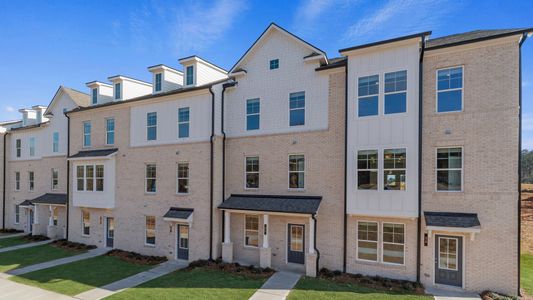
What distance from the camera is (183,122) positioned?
59.6 ft

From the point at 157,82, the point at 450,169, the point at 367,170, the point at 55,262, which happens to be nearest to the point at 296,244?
the point at 367,170

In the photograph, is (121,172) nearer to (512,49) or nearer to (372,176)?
(372,176)

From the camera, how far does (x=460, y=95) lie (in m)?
12.6

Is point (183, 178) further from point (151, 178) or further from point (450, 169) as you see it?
point (450, 169)

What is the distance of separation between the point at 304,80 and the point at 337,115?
2.59m

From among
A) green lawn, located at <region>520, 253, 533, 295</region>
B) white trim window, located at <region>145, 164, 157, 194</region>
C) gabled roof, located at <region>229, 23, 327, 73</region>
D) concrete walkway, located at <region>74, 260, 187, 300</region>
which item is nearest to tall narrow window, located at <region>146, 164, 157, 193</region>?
white trim window, located at <region>145, 164, 157, 194</region>

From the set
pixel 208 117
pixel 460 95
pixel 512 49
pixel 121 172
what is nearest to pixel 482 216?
pixel 460 95

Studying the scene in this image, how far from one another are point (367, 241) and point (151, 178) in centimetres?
1333

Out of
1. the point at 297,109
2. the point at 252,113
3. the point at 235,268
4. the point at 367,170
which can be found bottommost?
the point at 235,268

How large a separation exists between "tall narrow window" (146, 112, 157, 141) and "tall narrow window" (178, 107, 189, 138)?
78.3 inches

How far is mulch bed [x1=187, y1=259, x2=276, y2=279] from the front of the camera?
1452 cm

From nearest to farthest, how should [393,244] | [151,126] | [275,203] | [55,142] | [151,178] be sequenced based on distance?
[393,244]
[275,203]
[151,178]
[151,126]
[55,142]

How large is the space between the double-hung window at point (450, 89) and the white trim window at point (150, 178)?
16118mm

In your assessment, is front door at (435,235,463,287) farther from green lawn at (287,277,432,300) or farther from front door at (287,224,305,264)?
front door at (287,224,305,264)
